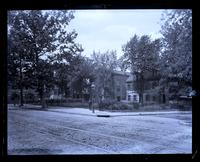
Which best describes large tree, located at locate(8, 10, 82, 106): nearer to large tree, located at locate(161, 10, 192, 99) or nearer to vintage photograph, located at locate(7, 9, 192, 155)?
vintage photograph, located at locate(7, 9, 192, 155)

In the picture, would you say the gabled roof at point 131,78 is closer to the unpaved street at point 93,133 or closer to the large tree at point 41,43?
the unpaved street at point 93,133

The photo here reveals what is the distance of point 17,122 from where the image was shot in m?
2.70

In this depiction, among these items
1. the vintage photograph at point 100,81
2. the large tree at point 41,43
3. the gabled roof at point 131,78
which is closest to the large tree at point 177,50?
the vintage photograph at point 100,81

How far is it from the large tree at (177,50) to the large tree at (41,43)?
1069 millimetres

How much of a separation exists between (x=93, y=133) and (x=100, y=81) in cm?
67

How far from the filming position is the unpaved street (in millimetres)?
2594

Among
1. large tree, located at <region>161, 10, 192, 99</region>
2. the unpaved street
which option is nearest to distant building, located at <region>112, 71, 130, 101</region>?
the unpaved street

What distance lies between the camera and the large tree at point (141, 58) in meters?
2.92

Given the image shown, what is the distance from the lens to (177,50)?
2.92 m

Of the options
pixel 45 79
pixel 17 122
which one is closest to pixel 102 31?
pixel 45 79

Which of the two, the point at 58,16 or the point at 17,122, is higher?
the point at 58,16

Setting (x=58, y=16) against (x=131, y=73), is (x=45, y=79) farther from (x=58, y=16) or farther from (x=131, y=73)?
(x=131, y=73)

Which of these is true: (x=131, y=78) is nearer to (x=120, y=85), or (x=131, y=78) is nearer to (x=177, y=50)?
(x=120, y=85)
